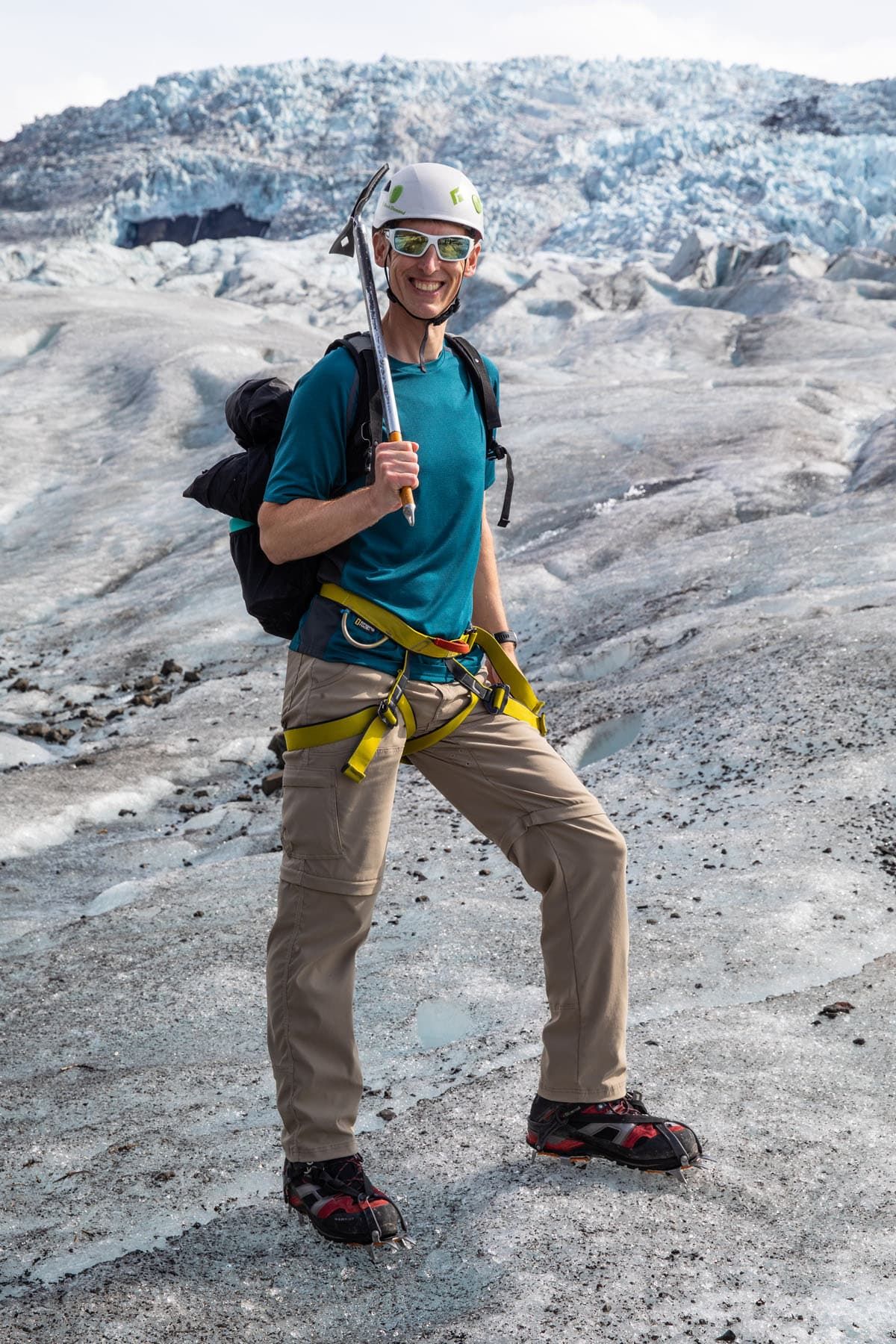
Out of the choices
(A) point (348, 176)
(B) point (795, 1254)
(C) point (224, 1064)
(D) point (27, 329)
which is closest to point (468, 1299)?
(B) point (795, 1254)

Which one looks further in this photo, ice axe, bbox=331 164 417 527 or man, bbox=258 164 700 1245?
man, bbox=258 164 700 1245

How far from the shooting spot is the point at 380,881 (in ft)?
13.1

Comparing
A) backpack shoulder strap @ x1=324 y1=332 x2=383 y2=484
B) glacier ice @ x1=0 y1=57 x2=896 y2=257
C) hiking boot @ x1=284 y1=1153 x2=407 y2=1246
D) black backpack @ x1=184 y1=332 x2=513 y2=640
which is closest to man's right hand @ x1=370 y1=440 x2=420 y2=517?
backpack shoulder strap @ x1=324 y1=332 x2=383 y2=484

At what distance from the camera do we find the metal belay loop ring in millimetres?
3852

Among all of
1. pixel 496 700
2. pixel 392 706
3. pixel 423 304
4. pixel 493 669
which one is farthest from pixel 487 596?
pixel 423 304

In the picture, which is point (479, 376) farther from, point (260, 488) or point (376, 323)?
point (260, 488)

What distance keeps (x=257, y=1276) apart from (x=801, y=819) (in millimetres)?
4729

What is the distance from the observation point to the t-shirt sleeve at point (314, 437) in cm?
372

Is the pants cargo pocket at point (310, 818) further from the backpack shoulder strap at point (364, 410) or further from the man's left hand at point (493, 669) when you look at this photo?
the backpack shoulder strap at point (364, 410)

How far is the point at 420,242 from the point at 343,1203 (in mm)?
3028

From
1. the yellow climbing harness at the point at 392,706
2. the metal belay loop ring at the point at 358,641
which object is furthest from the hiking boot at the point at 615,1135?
the metal belay loop ring at the point at 358,641

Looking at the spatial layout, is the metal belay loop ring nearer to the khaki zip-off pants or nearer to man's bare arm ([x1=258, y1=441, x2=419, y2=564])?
the khaki zip-off pants

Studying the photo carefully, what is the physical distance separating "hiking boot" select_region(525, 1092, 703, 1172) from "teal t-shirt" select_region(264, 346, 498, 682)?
152cm

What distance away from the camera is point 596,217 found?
8562 centimetres
